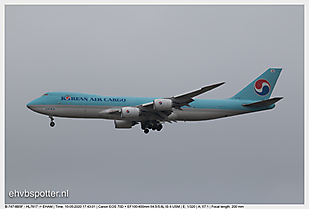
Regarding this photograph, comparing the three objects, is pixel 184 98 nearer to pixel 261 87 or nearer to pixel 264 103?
pixel 264 103

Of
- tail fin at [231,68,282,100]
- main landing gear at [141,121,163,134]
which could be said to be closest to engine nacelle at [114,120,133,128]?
main landing gear at [141,121,163,134]

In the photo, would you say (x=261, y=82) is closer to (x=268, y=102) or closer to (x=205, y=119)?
(x=268, y=102)

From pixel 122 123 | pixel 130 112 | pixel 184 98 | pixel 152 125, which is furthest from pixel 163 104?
pixel 122 123

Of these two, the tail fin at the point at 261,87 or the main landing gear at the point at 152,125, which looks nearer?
the main landing gear at the point at 152,125

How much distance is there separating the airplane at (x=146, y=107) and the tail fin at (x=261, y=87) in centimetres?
15

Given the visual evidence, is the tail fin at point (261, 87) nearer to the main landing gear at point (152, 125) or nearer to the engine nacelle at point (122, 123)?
the main landing gear at point (152, 125)

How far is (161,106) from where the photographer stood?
138 feet

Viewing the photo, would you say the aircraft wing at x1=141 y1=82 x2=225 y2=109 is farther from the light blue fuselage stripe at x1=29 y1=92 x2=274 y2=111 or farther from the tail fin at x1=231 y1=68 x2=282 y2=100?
the tail fin at x1=231 y1=68 x2=282 y2=100

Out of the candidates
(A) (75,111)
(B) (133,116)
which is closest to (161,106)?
(B) (133,116)

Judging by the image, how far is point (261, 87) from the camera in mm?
51750

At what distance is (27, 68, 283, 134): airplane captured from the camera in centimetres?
4303

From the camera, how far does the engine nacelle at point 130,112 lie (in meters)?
43.0

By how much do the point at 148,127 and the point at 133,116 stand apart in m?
5.26

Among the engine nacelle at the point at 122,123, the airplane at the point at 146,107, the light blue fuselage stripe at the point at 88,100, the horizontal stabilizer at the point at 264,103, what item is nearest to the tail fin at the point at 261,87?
the airplane at the point at 146,107
